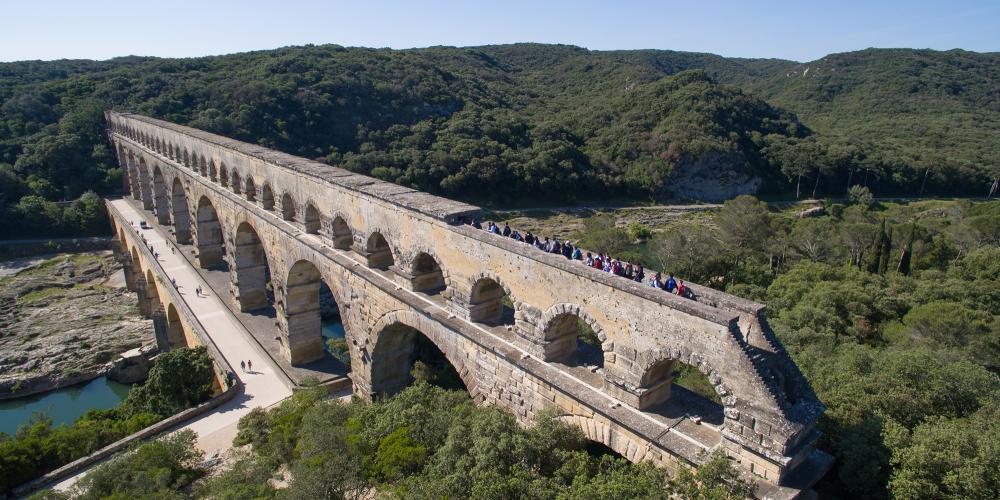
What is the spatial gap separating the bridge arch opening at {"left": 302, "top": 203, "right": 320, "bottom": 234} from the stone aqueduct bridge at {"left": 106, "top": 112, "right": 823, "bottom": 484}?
3cm

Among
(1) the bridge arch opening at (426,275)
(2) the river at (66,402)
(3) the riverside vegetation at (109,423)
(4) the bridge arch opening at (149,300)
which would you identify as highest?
(1) the bridge arch opening at (426,275)

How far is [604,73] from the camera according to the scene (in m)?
78.8

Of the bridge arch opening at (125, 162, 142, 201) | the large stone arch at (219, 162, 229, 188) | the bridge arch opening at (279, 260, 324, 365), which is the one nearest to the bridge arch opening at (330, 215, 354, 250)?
the bridge arch opening at (279, 260, 324, 365)

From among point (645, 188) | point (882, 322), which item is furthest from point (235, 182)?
point (645, 188)

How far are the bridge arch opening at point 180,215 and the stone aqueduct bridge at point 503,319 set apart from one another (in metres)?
8.27

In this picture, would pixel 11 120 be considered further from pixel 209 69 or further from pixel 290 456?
pixel 290 456

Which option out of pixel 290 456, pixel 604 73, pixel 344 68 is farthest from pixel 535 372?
pixel 604 73

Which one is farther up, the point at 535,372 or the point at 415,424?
the point at 535,372

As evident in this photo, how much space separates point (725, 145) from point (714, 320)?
47073 mm

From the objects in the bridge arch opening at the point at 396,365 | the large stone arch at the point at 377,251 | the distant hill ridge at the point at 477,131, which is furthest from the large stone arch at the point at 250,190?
the distant hill ridge at the point at 477,131

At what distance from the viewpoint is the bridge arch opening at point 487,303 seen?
1116 centimetres

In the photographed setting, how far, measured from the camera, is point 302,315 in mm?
17547

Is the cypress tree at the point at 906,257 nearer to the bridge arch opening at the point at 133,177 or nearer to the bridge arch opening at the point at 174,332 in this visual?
the bridge arch opening at the point at 174,332

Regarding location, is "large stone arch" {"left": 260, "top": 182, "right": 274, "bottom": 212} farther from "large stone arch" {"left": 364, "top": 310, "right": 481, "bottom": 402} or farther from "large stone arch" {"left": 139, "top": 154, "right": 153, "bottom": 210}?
"large stone arch" {"left": 139, "top": 154, "right": 153, "bottom": 210}
